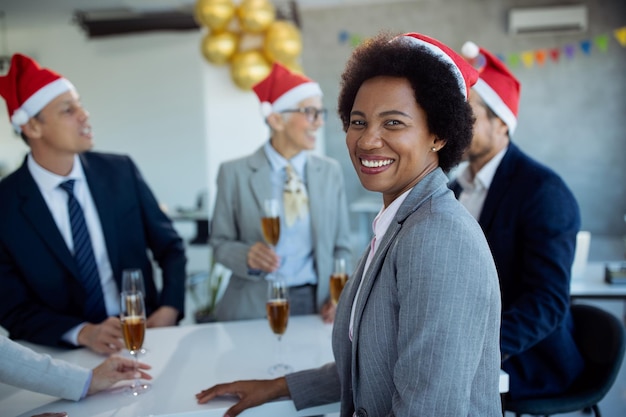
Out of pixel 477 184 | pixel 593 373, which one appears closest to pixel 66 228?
pixel 477 184

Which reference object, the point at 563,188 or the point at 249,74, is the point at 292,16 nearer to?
the point at 249,74

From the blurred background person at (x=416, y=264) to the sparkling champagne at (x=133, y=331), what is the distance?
364 millimetres

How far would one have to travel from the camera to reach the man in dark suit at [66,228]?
Result: 219cm

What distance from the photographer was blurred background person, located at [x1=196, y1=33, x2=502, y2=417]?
104 cm

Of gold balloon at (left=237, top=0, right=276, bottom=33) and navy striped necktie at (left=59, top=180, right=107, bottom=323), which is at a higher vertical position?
gold balloon at (left=237, top=0, right=276, bottom=33)

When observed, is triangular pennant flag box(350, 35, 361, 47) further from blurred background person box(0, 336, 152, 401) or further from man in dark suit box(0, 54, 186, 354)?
blurred background person box(0, 336, 152, 401)

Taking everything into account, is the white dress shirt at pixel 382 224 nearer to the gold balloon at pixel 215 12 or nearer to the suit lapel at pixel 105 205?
the suit lapel at pixel 105 205

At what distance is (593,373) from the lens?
213 cm

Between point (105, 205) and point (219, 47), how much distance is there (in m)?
3.36

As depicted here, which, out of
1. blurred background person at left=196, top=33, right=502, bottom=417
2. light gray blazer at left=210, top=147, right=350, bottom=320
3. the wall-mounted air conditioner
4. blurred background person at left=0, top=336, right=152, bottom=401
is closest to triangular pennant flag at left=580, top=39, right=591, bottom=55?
the wall-mounted air conditioner

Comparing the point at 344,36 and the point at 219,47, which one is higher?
the point at 344,36

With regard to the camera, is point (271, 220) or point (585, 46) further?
point (585, 46)

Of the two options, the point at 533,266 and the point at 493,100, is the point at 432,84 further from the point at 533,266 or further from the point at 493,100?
the point at 493,100

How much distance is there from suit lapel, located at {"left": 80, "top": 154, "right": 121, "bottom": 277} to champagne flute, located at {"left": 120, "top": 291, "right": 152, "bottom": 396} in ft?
2.60
